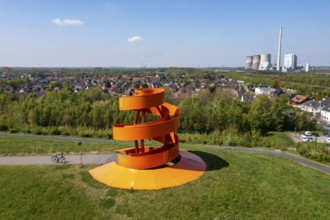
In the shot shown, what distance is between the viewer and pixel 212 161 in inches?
977

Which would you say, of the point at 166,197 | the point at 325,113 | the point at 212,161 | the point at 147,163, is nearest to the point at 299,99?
the point at 325,113

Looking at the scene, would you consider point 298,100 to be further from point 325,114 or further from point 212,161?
point 212,161

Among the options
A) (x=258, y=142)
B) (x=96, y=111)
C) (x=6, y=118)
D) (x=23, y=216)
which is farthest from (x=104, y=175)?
(x=6, y=118)

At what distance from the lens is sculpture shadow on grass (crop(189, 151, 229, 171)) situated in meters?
23.2

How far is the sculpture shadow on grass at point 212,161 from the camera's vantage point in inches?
914

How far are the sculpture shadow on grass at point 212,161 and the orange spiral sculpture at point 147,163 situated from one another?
3.11 feet

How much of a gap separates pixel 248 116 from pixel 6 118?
155 feet

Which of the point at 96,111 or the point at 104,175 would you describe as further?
the point at 96,111

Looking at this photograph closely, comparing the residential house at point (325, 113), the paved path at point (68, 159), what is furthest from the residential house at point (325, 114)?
the paved path at point (68, 159)

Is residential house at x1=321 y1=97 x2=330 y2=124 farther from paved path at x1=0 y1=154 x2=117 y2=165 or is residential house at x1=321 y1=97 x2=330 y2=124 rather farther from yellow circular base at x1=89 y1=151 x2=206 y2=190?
paved path at x1=0 y1=154 x2=117 y2=165

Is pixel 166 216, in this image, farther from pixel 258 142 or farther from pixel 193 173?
pixel 258 142

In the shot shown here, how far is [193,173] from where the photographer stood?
69.8 feet

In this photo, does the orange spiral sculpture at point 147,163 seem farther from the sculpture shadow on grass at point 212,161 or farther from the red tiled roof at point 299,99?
the red tiled roof at point 299,99

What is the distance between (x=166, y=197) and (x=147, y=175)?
2.63 meters
